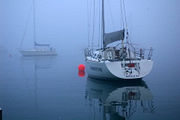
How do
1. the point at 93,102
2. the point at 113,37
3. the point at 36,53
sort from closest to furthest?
the point at 93,102 < the point at 113,37 < the point at 36,53

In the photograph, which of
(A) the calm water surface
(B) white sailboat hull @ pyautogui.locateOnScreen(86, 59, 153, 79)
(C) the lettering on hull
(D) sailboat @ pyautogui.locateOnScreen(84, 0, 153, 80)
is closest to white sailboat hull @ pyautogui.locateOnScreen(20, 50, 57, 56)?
(D) sailboat @ pyautogui.locateOnScreen(84, 0, 153, 80)

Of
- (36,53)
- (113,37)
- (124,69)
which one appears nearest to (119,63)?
(124,69)

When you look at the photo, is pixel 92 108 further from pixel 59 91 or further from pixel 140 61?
pixel 140 61

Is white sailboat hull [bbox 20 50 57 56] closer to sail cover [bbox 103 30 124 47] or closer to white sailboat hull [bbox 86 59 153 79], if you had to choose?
sail cover [bbox 103 30 124 47]

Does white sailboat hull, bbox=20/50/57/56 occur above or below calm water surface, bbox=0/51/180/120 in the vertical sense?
above

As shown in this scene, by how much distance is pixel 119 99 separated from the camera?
35.6 feet

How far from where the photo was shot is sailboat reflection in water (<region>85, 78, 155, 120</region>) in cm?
888

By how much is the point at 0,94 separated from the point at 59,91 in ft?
8.77

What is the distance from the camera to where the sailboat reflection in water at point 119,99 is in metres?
8.88

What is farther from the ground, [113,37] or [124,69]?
[113,37]

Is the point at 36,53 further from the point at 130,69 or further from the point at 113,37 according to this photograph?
the point at 130,69

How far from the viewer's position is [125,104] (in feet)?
32.9

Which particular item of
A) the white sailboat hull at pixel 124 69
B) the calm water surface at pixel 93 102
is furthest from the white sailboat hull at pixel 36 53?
the white sailboat hull at pixel 124 69

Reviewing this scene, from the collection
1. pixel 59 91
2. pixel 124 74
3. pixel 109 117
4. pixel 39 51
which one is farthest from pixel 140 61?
pixel 39 51
